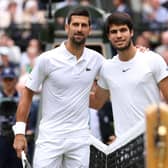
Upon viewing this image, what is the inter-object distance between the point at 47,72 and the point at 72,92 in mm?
287

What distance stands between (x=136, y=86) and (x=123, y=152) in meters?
1.07

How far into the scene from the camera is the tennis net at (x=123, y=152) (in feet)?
21.2

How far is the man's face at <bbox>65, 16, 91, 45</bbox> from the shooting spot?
324 inches

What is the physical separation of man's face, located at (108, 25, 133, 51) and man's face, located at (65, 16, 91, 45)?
13.8 inches

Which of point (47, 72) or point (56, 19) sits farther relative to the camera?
point (56, 19)

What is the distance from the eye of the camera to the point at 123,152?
7043 mm

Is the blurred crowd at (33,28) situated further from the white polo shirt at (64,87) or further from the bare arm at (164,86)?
the bare arm at (164,86)

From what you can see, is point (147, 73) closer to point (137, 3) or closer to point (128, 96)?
point (128, 96)

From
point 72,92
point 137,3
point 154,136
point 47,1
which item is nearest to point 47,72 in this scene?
point 72,92

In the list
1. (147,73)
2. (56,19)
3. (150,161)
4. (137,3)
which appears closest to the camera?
(150,161)

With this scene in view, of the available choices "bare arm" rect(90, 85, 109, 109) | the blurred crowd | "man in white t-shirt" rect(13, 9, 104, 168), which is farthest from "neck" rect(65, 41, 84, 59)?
the blurred crowd

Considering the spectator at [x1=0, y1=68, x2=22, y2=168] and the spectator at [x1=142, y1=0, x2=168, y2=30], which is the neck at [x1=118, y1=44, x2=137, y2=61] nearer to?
the spectator at [x1=0, y1=68, x2=22, y2=168]

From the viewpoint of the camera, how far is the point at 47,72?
→ 8.32 m

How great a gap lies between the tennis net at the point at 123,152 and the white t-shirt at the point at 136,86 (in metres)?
0.36
